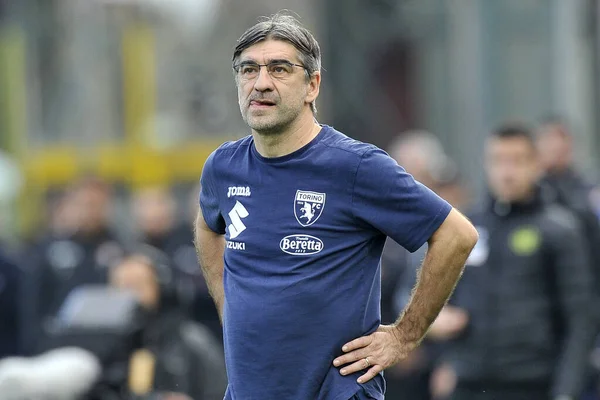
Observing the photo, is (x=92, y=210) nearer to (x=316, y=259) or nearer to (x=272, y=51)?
(x=272, y=51)

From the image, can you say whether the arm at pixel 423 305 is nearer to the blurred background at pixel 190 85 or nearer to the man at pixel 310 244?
the man at pixel 310 244

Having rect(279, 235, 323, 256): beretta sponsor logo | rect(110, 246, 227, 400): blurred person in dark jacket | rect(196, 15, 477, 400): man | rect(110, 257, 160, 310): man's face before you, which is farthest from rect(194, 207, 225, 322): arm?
rect(110, 257, 160, 310): man's face

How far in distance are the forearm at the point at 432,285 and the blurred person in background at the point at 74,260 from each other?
6726 mm

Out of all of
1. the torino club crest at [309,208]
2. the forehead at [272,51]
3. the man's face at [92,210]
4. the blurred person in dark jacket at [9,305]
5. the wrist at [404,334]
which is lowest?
the blurred person in dark jacket at [9,305]

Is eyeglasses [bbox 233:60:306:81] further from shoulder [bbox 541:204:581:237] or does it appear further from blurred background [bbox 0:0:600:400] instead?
blurred background [bbox 0:0:600:400]

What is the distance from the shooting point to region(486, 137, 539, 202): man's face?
26.7ft

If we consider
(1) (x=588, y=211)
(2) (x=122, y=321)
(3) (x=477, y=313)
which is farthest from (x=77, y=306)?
(1) (x=588, y=211)

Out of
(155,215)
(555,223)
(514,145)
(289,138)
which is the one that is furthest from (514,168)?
(155,215)

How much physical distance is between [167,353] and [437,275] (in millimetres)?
3557

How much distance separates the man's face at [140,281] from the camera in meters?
8.89

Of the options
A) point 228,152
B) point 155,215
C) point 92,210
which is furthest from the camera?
point 155,215

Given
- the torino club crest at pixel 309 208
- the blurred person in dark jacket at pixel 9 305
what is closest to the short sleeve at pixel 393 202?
the torino club crest at pixel 309 208

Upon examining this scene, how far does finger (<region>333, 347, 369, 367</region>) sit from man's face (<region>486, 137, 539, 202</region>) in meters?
3.11

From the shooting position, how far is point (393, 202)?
204 inches
